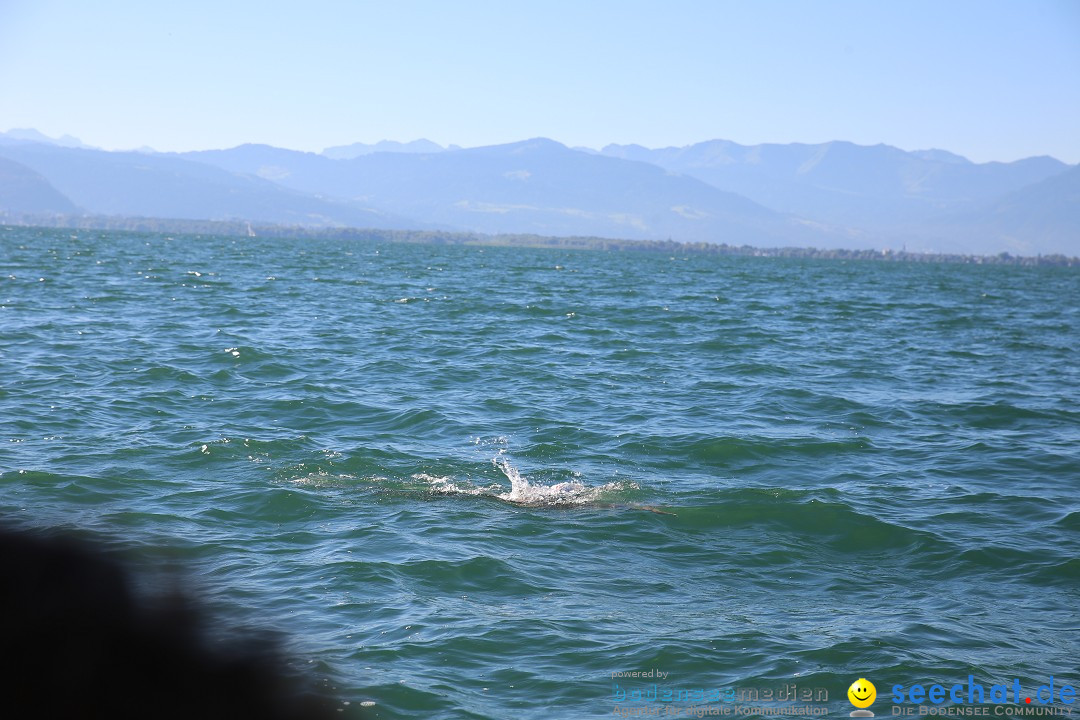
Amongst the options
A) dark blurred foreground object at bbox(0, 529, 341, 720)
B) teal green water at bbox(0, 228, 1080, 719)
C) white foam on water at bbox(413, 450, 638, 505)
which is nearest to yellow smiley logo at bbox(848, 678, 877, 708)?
teal green water at bbox(0, 228, 1080, 719)

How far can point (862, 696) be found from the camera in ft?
26.5

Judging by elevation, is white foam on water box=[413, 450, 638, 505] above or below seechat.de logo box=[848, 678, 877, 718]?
above

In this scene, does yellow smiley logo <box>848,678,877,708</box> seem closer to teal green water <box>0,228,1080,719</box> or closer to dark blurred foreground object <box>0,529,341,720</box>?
teal green water <box>0,228,1080,719</box>

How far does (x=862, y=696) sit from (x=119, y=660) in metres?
6.21

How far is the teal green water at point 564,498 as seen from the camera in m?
8.79

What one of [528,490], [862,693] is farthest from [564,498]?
[862,693]

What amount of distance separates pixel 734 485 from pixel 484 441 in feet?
14.7

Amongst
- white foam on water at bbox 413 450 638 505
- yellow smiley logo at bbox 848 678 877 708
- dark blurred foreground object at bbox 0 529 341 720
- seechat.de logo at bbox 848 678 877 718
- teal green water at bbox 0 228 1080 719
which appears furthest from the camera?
white foam on water at bbox 413 450 638 505

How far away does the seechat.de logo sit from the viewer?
7.85 metres

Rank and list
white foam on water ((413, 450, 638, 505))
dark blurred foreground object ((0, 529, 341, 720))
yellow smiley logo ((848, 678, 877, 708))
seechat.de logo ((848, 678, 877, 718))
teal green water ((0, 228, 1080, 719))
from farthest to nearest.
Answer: white foam on water ((413, 450, 638, 505)) → teal green water ((0, 228, 1080, 719)) → yellow smiley logo ((848, 678, 877, 708)) → seechat.de logo ((848, 678, 877, 718)) → dark blurred foreground object ((0, 529, 341, 720))

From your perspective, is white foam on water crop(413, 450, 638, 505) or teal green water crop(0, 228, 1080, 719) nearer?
teal green water crop(0, 228, 1080, 719)

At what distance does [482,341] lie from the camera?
1167 inches

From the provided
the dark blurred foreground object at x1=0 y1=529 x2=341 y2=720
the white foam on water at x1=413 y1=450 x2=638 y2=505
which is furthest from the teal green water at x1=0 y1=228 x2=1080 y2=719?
the dark blurred foreground object at x1=0 y1=529 x2=341 y2=720

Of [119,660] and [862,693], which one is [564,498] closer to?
[862,693]
